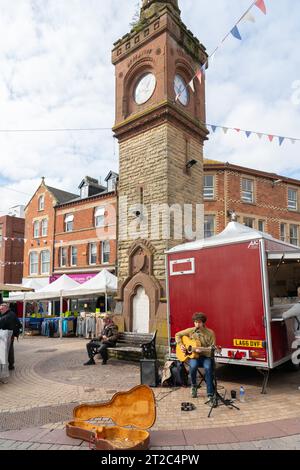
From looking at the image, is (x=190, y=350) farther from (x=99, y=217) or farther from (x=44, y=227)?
(x=44, y=227)

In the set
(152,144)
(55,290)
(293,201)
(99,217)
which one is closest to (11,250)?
(99,217)

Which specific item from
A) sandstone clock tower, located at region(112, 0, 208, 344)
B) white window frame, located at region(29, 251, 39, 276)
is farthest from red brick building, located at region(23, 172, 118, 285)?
sandstone clock tower, located at region(112, 0, 208, 344)

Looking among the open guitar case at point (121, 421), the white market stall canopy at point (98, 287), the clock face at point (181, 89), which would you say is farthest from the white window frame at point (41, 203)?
the open guitar case at point (121, 421)

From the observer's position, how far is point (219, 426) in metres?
4.92

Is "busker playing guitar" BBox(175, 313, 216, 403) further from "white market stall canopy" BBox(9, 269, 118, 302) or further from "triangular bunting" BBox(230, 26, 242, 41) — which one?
"white market stall canopy" BBox(9, 269, 118, 302)

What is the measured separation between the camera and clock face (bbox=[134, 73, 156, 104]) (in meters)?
10.8

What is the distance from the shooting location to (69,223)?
95.8 feet

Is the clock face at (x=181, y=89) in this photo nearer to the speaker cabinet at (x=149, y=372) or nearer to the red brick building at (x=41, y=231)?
the speaker cabinet at (x=149, y=372)

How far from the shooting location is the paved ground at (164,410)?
4436 mm

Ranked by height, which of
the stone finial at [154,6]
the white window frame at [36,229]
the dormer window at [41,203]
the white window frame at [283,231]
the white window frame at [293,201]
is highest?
the stone finial at [154,6]

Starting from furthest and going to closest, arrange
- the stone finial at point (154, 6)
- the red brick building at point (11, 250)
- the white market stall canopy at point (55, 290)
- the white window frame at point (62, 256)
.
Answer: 1. the red brick building at point (11, 250)
2. the white window frame at point (62, 256)
3. the white market stall canopy at point (55, 290)
4. the stone finial at point (154, 6)

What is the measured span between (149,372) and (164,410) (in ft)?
5.00

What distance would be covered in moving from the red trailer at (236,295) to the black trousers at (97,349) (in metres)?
2.40

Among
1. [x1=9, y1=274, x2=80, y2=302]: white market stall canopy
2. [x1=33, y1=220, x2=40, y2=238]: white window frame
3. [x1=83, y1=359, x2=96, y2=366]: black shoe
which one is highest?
[x1=33, y1=220, x2=40, y2=238]: white window frame
